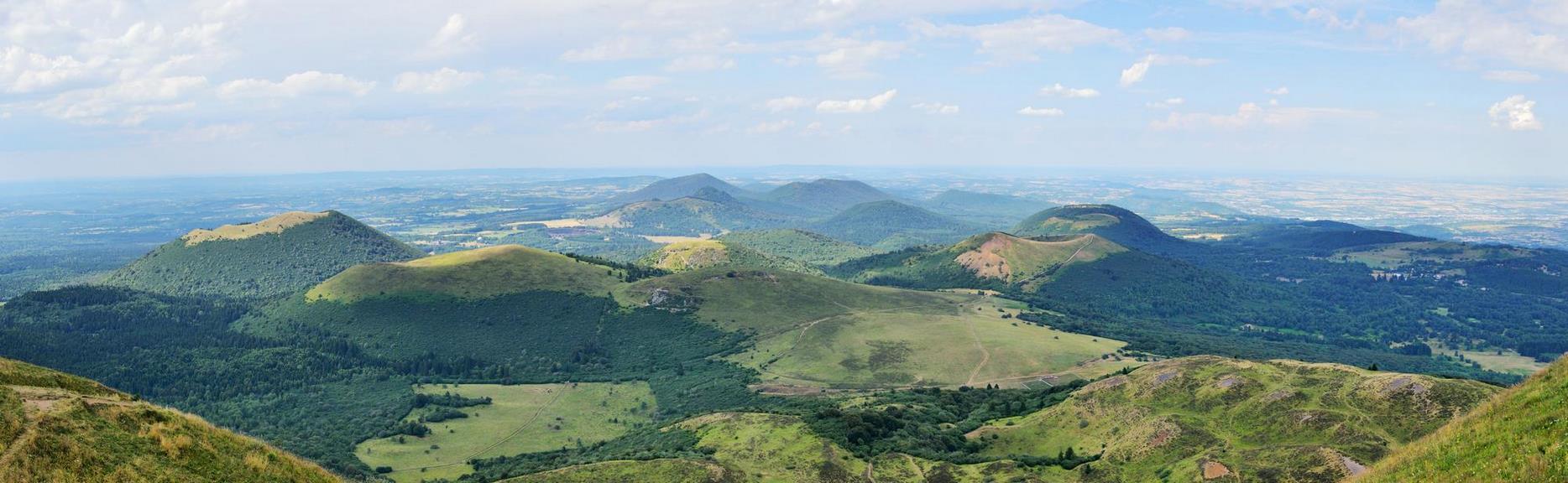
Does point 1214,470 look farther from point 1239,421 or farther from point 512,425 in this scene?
point 512,425

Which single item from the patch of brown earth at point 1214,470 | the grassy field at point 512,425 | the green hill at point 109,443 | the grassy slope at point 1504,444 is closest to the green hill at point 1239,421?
the patch of brown earth at point 1214,470

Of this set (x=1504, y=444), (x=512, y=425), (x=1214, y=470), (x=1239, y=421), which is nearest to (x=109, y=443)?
(x=1504, y=444)

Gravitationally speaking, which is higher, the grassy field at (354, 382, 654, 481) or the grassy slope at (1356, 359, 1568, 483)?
the grassy slope at (1356, 359, 1568, 483)

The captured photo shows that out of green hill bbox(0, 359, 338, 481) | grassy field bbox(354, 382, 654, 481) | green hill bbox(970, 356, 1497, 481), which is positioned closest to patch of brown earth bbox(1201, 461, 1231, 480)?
green hill bbox(970, 356, 1497, 481)

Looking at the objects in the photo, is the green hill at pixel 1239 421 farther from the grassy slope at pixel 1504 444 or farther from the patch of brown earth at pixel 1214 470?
the grassy slope at pixel 1504 444

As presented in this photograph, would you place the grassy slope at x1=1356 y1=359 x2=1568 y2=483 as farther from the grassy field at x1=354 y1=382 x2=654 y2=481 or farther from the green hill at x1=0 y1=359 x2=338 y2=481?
the grassy field at x1=354 y1=382 x2=654 y2=481
